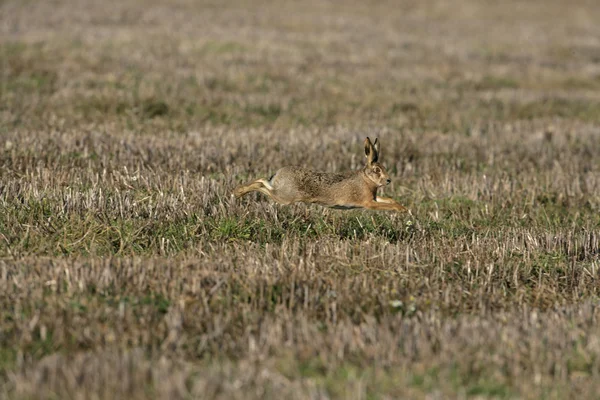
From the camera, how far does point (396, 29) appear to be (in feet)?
115

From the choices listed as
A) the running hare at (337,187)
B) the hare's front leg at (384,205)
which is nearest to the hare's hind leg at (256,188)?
the running hare at (337,187)

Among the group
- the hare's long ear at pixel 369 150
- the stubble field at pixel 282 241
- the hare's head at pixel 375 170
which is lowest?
the stubble field at pixel 282 241

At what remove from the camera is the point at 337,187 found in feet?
27.9

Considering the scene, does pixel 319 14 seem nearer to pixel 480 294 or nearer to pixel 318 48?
pixel 318 48

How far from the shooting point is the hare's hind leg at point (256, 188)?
8.75m

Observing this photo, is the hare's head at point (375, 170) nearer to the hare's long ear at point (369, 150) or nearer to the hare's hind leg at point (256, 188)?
the hare's long ear at point (369, 150)

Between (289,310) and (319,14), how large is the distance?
3432 cm

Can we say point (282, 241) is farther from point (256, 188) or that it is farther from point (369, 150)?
point (369, 150)

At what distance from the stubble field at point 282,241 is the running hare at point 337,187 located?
0.25 metres

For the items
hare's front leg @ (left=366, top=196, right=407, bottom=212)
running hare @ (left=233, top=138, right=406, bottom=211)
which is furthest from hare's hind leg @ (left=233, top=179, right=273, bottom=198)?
hare's front leg @ (left=366, top=196, right=407, bottom=212)

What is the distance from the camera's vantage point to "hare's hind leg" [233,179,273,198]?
8.75 m

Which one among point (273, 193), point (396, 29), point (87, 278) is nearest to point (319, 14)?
point (396, 29)

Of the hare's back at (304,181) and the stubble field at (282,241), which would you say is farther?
the hare's back at (304,181)

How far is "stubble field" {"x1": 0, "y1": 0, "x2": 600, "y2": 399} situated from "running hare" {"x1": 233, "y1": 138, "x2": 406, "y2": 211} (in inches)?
9.8
